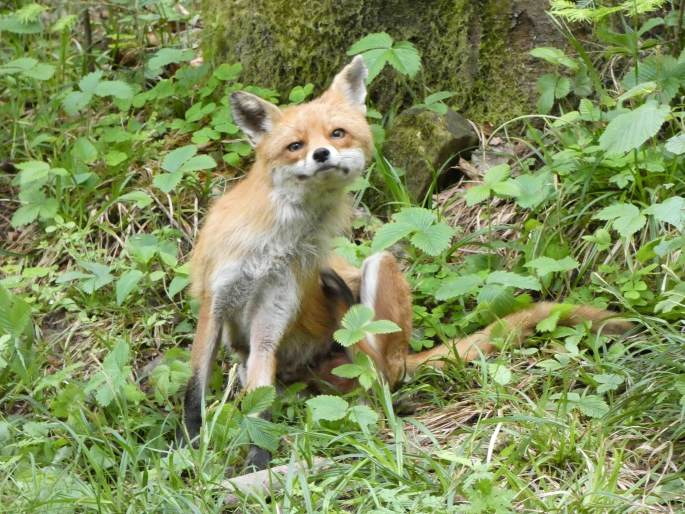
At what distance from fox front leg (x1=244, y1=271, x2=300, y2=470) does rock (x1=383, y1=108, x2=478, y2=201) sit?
1.80 meters

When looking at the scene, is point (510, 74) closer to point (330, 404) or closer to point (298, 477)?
point (330, 404)

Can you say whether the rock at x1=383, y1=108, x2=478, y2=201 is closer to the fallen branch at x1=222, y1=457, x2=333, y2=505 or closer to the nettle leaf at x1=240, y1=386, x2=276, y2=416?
the nettle leaf at x1=240, y1=386, x2=276, y2=416

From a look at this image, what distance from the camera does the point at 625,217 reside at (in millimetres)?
5832

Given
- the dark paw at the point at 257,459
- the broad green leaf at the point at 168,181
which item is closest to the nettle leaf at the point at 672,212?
the dark paw at the point at 257,459

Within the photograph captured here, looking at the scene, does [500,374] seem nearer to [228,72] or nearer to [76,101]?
[228,72]

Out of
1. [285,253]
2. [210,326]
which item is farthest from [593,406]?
[210,326]

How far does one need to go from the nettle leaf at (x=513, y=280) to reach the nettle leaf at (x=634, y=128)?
939 millimetres

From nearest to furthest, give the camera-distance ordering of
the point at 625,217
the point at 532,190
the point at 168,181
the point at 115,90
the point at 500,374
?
the point at 500,374
the point at 625,217
the point at 532,190
the point at 168,181
the point at 115,90

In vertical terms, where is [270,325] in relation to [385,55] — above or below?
below

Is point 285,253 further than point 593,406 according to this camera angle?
Yes

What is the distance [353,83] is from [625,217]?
1791 mm

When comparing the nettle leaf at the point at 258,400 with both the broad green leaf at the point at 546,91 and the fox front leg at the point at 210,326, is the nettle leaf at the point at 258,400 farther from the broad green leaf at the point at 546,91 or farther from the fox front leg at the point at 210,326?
the broad green leaf at the point at 546,91

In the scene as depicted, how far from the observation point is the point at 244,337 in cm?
614

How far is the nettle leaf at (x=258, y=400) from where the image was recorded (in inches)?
211
